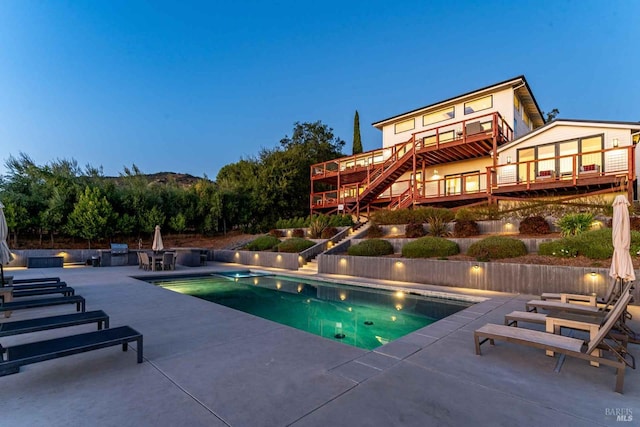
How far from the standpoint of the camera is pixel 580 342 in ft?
11.2

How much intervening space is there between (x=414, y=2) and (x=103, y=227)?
3742cm

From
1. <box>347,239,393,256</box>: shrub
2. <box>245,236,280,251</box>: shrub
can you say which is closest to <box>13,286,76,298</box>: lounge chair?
<box>347,239,393,256</box>: shrub

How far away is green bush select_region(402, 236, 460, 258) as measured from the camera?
10.9 m

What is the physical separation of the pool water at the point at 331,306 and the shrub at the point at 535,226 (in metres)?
5.48

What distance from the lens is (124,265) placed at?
15500 millimetres

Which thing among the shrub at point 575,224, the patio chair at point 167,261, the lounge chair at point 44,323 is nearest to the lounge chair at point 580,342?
the lounge chair at point 44,323

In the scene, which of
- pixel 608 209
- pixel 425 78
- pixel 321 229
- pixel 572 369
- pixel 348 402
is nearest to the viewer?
pixel 348 402

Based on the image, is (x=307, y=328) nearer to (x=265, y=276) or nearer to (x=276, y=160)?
(x=265, y=276)

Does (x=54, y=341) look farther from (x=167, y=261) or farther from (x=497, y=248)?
(x=167, y=261)

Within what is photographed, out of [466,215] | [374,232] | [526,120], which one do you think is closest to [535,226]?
[466,215]

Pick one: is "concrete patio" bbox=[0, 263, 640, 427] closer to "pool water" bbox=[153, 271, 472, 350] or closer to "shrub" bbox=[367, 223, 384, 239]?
"pool water" bbox=[153, 271, 472, 350]

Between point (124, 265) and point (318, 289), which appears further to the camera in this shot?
point (124, 265)

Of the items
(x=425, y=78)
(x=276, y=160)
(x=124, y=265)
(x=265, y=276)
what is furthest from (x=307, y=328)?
(x=425, y=78)

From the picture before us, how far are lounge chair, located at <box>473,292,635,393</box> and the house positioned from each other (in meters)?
12.6
